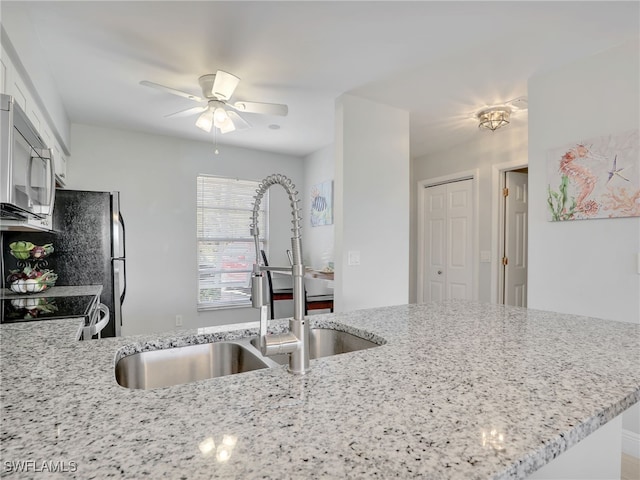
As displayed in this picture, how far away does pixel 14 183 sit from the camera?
4.07ft

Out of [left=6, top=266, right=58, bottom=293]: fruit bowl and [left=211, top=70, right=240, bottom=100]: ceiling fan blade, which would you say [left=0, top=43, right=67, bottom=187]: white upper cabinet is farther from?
[left=211, top=70, right=240, bottom=100]: ceiling fan blade

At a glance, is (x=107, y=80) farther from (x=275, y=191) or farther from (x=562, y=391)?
(x=562, y=391)

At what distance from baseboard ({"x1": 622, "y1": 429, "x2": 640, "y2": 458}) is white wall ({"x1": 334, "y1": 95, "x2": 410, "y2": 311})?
1.66 meters

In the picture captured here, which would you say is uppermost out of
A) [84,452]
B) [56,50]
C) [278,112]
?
[56,50]

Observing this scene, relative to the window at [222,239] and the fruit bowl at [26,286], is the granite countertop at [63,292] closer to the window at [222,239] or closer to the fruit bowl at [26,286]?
the fruit bowl at [26,286]

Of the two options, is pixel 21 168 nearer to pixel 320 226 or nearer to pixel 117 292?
pixel 117 292

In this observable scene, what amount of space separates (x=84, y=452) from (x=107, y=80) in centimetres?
286

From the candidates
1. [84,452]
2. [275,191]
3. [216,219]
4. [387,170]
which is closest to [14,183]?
[84,452]

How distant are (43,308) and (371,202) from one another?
2.29m

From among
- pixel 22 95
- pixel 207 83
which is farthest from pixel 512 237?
pixel 22 95

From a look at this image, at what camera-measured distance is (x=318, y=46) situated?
2189 mm

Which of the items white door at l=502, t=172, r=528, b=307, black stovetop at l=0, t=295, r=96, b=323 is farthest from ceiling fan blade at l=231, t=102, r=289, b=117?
white door at l=502, t=172, r=528, b=307

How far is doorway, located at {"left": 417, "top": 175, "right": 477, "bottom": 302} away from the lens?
4.18 meters

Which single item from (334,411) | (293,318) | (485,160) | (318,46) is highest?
(318,46)
